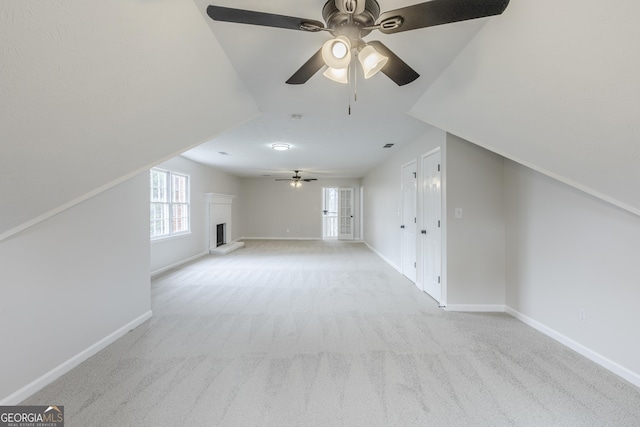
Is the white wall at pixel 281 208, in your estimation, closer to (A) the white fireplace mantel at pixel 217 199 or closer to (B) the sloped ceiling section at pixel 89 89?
(A) the white fireplace mantel at pixel 217 199

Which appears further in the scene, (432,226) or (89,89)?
(432,226)

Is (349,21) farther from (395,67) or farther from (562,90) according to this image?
(562,90)

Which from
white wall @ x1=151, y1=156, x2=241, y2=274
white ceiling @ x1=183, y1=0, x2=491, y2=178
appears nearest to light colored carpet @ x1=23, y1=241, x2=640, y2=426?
white wall @ x1=151, y1=156, x2=241, y2=274

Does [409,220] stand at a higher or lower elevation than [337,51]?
lower

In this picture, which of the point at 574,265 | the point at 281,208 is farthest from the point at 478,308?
the point at 281,208

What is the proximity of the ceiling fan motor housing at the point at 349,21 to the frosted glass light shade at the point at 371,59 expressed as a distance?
7 centimetres

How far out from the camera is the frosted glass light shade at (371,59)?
4.55 feet

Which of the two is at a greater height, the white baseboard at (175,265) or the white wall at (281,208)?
the white wall at (281,208)

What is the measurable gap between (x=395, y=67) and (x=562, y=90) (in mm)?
913

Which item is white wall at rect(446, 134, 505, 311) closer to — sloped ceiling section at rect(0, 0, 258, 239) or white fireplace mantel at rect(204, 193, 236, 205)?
sloped ceiling section at rect(0, 0, 258, 239)

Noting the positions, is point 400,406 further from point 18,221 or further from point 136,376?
point 18,221

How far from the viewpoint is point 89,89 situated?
1.27 meters

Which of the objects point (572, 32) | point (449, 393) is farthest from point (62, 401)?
point (572, 32)

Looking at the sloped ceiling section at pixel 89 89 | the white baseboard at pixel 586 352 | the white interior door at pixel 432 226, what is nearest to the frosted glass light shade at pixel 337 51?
the sloped ceiling section at pixel 89 89
